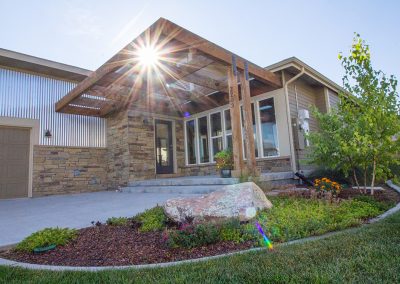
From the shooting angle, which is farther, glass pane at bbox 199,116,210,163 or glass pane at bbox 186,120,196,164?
glass pane at bbox 186,120,196,164

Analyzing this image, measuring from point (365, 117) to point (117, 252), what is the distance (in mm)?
4345

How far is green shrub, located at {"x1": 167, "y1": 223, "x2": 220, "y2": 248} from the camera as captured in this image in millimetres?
2592

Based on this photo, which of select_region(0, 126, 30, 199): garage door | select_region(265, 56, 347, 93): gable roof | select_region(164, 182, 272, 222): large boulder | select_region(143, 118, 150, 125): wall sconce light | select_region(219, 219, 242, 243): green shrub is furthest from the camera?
select_region(143, 118, 150, 125): wall sconce light

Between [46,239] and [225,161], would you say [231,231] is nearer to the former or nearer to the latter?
[46,239]

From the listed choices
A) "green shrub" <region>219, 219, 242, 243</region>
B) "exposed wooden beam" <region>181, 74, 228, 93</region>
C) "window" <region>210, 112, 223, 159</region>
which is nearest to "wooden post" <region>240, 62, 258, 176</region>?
"exposed wooden beam" <region>181, 74, 228, 93</region>

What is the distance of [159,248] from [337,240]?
A: 1.73 metres

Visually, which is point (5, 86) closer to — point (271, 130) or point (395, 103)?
point (271, 130)

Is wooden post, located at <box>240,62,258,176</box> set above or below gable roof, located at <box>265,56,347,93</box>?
below

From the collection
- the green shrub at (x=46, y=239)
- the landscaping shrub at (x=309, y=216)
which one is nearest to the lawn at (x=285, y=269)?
the landscaping shrub at (x=309, y=216)

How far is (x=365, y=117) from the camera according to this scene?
14.3ft

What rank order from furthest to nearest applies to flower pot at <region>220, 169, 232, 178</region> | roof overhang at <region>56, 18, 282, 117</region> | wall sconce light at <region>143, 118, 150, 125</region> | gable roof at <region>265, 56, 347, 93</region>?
wall sconce light at <region>143, 118, 150, 125</region> → gable roof at <region>265, 56, 347, 93</region> → flower pot at <region>220, 169, 232, 178</region> → roof overhang at <region>56, 18, 282, 117</region>

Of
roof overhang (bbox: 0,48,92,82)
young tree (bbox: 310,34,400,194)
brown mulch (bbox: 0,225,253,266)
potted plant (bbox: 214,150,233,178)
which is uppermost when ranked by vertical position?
roof overhang (bbox: 0,48,92,82)

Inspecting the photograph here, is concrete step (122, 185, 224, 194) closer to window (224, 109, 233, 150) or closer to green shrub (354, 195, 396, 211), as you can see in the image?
green shrub (354, 195, 396, 211)

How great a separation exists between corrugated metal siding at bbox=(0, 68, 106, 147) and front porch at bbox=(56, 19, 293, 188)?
41cm
